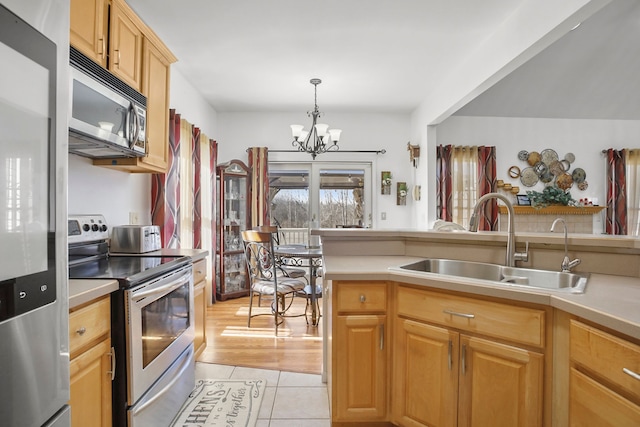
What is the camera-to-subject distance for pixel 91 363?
128 centimetres

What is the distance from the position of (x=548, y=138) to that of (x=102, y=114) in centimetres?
542

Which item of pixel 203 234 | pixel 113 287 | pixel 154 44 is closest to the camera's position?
pixel 113 287

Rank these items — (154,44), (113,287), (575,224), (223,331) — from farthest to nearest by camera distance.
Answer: (575,224)
(223,331)
(154,44)
(113,287)

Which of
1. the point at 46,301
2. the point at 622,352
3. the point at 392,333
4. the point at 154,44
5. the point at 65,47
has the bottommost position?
the point at 392,333

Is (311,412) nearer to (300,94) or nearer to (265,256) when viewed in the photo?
(265,256)

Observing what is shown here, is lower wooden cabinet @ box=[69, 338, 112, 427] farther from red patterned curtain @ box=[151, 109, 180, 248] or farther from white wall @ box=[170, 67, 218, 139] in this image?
white wall @ box=[170, 67, 218, 139]

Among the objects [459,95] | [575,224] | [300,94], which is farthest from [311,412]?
[575,224]

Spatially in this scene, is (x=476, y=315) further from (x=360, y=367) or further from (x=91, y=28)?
(x=91, y=28)

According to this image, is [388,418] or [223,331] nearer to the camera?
[388,418]

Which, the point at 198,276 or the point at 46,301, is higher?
the point at 46,301

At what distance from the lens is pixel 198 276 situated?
2438mm

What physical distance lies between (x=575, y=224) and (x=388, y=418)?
458 cm

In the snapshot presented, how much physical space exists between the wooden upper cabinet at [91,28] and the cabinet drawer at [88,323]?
118 cm

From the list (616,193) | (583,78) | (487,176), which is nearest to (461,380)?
(487,176)
